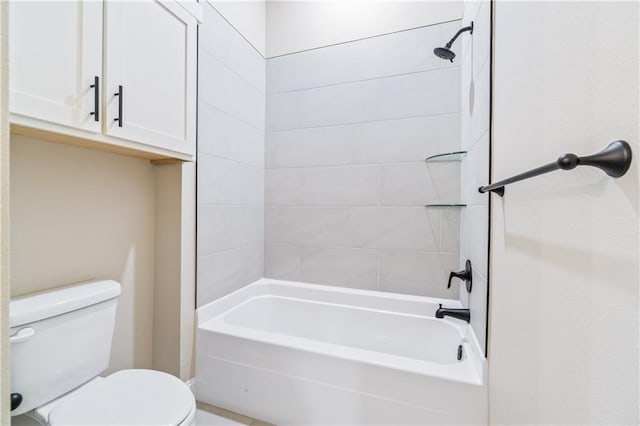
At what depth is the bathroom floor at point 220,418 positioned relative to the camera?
4.98 ft

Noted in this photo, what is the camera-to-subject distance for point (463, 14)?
1852 mm

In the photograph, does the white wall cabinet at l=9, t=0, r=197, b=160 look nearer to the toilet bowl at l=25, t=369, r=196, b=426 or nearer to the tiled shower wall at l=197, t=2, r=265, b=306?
the tiled shower wall at l=197, t=2, r=265, b=306

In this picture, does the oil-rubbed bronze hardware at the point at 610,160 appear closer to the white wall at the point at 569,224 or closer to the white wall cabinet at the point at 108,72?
the white wall at the point at 569,224

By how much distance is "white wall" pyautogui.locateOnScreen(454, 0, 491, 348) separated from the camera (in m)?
1.24

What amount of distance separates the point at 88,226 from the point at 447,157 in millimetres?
2049

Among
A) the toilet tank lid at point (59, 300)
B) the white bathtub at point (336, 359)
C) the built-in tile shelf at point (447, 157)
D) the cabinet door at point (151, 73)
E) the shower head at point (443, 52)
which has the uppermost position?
the shower head at point (443, 52)

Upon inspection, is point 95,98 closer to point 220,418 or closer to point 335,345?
point 335,345

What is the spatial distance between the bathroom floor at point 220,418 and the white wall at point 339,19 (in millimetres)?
2537

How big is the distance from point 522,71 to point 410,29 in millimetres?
1415

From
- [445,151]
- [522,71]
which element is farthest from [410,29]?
[522,71]

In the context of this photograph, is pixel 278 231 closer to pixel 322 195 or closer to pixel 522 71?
pixel 322 195

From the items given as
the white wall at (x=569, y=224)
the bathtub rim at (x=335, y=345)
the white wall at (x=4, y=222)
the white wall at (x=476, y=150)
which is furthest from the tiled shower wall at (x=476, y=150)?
the white wall at (x=4, y=222)

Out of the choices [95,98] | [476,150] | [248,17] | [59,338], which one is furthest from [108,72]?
[476,150]

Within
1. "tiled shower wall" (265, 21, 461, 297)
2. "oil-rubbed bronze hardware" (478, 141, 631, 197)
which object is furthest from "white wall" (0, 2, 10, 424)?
"tiled shower wall" (265, 21, 461, 297)
